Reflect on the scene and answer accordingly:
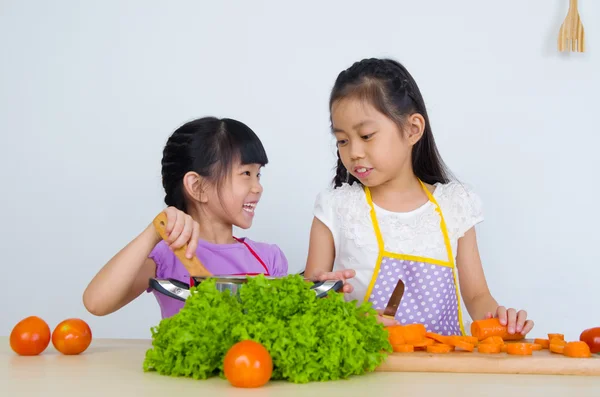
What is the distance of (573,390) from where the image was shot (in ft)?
3.56

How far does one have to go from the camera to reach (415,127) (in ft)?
6.57

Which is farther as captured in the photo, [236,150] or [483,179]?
[483,179]

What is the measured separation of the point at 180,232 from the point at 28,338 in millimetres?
336

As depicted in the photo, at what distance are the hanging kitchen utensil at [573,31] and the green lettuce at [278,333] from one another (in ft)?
6.78

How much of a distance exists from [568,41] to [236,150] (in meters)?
1.51

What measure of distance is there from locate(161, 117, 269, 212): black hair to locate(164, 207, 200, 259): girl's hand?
590 millimetres

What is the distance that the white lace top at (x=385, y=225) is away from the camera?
6.58ft

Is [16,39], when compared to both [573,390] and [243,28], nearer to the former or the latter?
[243,28]

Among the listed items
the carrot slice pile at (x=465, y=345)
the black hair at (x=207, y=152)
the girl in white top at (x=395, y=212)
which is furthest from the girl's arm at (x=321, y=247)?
the carrot slice pile at (x=465, y=345)

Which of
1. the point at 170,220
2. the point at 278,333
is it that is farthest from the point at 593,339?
the point at 170,220

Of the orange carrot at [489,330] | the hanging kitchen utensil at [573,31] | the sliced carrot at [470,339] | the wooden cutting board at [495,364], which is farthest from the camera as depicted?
the hanging kitchen utensil at [573,31]

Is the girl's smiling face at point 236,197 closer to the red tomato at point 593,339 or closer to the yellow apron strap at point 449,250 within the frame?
the yellow apron strap at point 449,250

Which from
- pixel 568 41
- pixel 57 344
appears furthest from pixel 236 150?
pixel 568 41

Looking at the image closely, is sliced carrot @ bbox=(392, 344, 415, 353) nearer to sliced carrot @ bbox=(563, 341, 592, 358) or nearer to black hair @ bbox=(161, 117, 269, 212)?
sliced carrot @ bbox=(563, 341, 592, 358)
